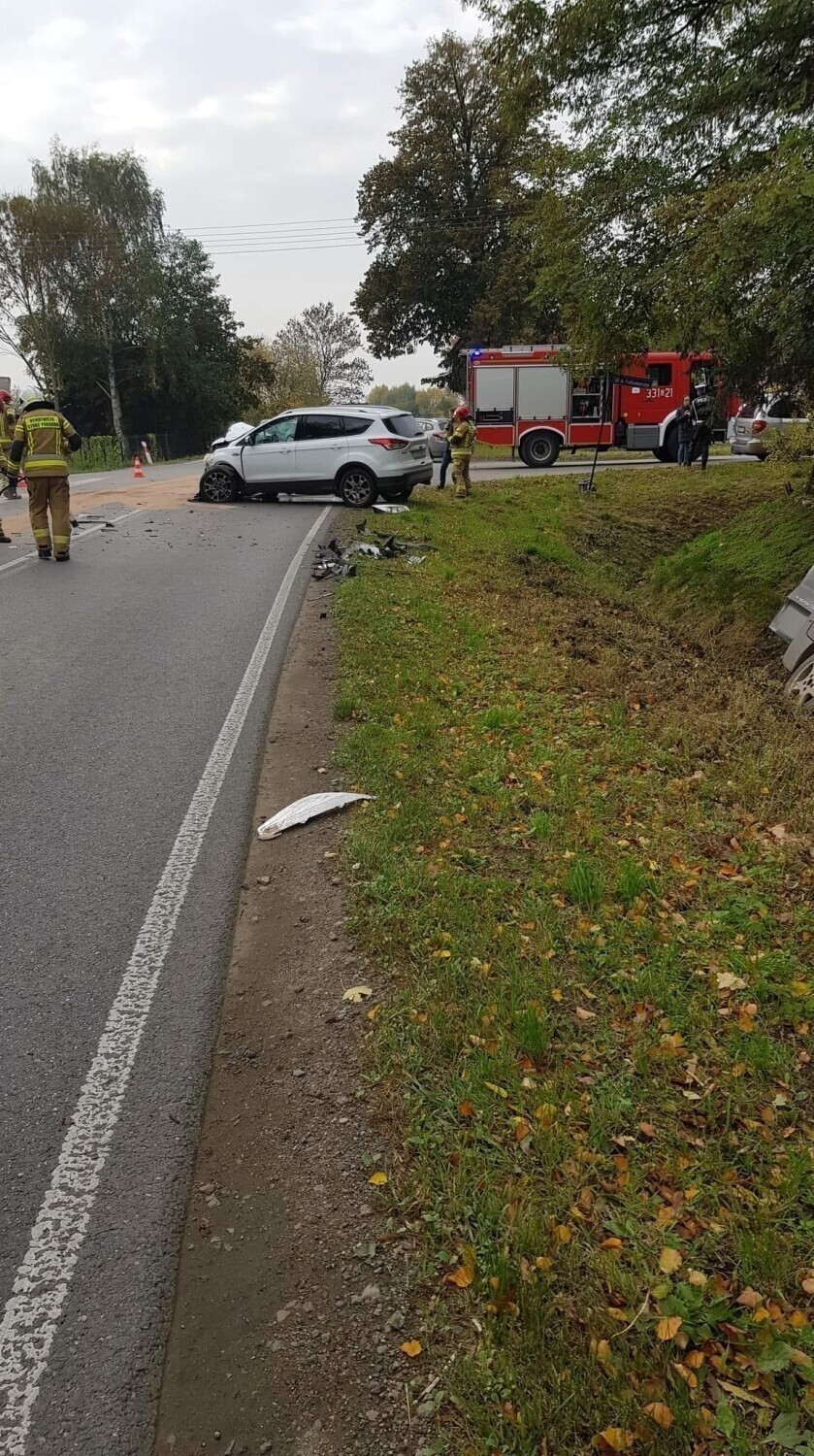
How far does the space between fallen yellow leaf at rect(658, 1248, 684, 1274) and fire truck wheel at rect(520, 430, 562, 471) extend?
82.7ft

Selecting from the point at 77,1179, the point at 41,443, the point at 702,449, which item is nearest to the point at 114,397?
the point at 702,449

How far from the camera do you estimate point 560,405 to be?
25.6 m

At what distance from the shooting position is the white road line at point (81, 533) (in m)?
11.9

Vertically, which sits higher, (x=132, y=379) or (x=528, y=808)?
(x=132, y=379)

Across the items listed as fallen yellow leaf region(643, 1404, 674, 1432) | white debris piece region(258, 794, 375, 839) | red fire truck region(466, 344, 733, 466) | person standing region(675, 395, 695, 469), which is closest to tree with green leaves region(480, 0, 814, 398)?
white debris piece region(258, 794, 375, 839)

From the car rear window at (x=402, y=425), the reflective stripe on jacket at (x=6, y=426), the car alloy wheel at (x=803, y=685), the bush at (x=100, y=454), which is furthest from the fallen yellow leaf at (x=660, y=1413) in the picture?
the bush at (x=100, y=454)

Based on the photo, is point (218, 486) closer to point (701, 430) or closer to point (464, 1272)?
point (701, 430)

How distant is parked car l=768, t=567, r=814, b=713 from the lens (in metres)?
8.00

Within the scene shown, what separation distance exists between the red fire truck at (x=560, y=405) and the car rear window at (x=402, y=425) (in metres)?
9.38

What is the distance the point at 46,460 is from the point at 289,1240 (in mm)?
11230

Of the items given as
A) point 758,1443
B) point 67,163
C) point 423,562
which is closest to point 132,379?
point 67,163

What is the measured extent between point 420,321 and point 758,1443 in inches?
1990

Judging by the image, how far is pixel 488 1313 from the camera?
2242 millimetres

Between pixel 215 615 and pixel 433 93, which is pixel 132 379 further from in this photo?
pixel 215 615
